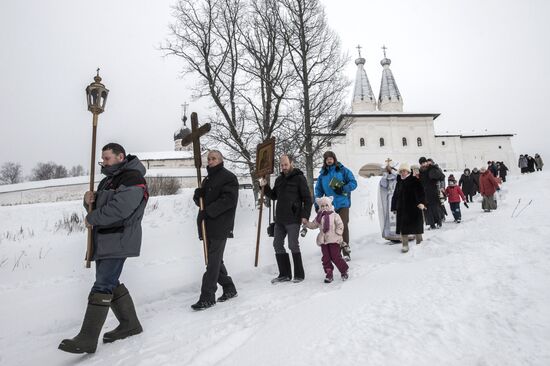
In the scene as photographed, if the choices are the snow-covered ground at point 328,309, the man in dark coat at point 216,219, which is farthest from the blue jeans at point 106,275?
the man in dark coat at point 216,219

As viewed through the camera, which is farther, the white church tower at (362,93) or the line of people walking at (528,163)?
the white church tower at (362,93)

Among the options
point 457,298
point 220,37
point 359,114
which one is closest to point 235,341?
point 457,298

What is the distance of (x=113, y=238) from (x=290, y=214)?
2480 mm

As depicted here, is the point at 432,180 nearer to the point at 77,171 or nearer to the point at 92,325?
the point at 92,325

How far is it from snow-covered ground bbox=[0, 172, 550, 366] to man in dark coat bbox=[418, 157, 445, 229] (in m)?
2.50

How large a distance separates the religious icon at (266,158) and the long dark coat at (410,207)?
2.69m

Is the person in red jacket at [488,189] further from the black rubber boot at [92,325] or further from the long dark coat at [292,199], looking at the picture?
the black rubber boot at [92,325]

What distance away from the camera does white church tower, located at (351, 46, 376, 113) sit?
47.1 meters

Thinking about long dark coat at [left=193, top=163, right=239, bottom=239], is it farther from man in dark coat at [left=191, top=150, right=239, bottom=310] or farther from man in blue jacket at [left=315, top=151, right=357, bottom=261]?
man in blue jacket at [left=315, top=151, right=357, bottom=261]

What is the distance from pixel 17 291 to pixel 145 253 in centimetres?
245

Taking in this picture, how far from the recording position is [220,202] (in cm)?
392

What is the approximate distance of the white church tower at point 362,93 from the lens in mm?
47125

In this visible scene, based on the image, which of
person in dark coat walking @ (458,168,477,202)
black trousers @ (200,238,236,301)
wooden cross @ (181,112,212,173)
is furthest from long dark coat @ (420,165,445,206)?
person in dark coat walking @ (458,168,477,202)

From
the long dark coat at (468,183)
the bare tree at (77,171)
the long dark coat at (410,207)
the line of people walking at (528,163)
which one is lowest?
the long dark coat at (410,207)
